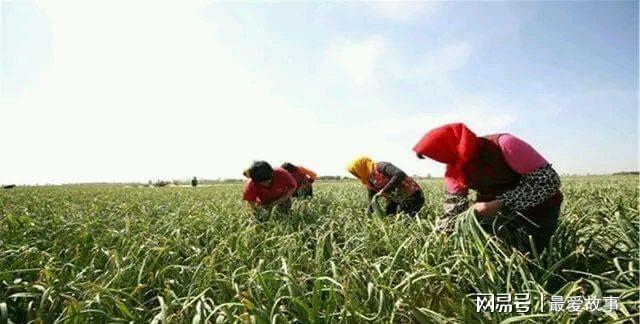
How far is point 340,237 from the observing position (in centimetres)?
451

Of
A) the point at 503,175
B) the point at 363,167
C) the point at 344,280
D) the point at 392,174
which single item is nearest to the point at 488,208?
the point at 503,175

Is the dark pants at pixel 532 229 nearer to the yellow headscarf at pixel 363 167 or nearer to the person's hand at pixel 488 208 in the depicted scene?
the person's hand at pixel 488 208

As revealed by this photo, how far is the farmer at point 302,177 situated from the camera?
9711mm

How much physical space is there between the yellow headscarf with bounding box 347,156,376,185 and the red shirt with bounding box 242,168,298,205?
105 cm

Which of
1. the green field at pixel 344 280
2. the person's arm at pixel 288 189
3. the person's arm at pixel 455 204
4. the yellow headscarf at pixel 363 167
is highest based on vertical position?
the yellow headscarf at pixel 363 167

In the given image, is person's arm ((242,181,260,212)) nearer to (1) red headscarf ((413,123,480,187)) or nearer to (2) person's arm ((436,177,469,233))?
(2) person's arm ((436,177,469,233))

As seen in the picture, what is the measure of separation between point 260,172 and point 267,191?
1.33 feet

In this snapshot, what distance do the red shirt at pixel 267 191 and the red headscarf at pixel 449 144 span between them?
356 centimetres

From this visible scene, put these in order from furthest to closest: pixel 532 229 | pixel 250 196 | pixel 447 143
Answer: pixel 250 196 < pixel 532 229 < pixel 447 143

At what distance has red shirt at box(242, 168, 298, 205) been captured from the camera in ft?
20.7

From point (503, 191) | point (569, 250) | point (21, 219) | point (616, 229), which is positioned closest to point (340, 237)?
point (503, 191)

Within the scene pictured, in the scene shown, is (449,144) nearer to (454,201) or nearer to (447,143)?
(447,143)

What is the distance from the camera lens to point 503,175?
10.7 feet

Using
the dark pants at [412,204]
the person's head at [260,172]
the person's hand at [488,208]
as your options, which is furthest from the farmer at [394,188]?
the person's hand at [488,208]
